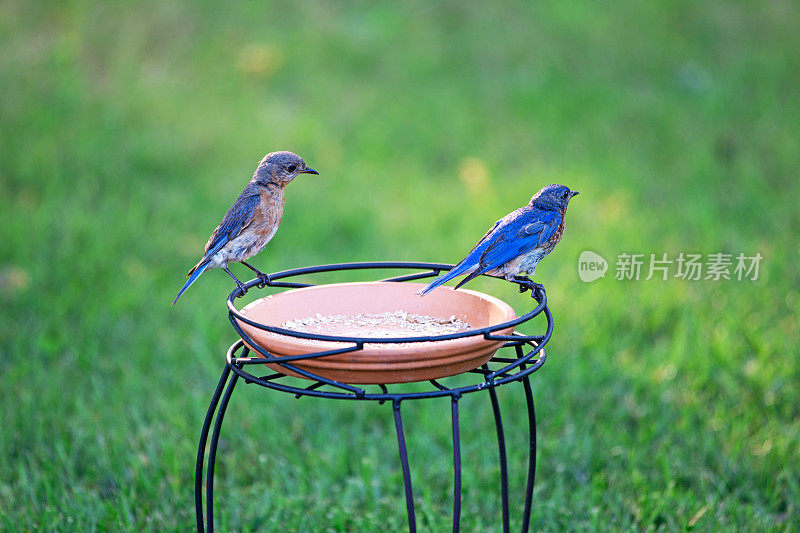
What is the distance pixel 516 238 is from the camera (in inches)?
114

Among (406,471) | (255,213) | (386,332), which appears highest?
(255,213)

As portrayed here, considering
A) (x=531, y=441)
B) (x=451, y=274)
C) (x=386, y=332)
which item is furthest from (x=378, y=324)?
(x=531, y=441)

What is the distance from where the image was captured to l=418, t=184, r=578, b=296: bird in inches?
113

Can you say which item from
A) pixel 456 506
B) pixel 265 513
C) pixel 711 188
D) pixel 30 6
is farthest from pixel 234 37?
pixel 456 506

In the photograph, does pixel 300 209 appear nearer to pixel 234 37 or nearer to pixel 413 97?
pixel 413 97

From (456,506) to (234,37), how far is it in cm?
855

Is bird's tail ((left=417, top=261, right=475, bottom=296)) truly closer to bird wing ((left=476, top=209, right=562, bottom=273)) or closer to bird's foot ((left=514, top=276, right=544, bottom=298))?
bird wing ((left=476, top=209, right=562, bottom=273))

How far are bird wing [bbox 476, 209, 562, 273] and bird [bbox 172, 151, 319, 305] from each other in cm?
72

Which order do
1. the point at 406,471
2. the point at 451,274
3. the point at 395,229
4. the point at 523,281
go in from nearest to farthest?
the point at 406,471, the point at 451,274, the point at 523,281, the point at 395,229

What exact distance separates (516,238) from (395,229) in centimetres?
403

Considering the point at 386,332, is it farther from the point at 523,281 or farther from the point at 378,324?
the point at 523,281

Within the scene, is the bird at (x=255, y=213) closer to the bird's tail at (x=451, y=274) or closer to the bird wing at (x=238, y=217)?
the bird wing at (x=238, y=217)

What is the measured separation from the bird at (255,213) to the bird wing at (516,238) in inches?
28.2

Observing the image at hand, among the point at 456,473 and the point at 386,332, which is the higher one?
the point at 386,332
